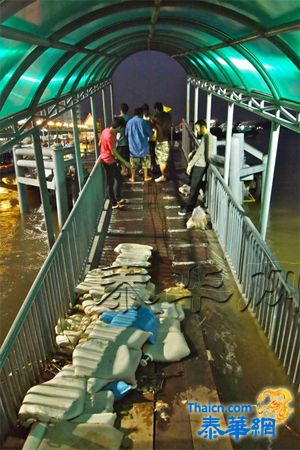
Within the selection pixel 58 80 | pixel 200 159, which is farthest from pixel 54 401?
pixel 58 80

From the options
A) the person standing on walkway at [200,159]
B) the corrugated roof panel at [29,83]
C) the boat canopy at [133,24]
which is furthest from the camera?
the person standing on walkway at [200,159]

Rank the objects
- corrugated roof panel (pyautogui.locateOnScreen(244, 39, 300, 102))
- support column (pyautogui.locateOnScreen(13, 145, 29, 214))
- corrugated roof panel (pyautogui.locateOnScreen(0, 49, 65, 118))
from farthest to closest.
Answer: support column (pyautogui.locateOnScreen(13, 145, 29, 214)) < corrugated roof panel (pyautogui.locateOnScreen(0, 49, 65, 118)) < corrugated roof panel (pyautogui.locateOnScreen(244, 39, 300, 102))

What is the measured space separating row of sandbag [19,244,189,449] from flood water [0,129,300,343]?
2.85 metres

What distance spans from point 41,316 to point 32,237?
7.09 meters

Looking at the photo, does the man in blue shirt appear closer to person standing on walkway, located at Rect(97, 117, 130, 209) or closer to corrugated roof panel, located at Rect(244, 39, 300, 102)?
person standing on walkway, located at Rect(97, 117, 130, 209)

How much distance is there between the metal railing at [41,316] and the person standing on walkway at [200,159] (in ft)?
8.19

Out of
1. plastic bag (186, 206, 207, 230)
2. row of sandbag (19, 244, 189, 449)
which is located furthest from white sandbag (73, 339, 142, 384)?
plastic bag (186, 206, 207, 230)

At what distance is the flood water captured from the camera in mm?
8141

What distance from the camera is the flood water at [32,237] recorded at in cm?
814

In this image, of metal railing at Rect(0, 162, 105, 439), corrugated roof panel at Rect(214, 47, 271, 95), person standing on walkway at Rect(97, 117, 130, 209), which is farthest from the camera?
person standing on walkway at Rect(97, 117, 130, 209)

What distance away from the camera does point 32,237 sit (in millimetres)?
10781

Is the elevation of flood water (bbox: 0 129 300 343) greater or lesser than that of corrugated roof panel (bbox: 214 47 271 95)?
lesser

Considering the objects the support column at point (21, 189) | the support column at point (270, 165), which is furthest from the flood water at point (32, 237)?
the support column at point (270, 165)

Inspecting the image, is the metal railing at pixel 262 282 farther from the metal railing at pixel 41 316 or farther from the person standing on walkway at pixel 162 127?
the person standing on walkway at pixel 162 127
